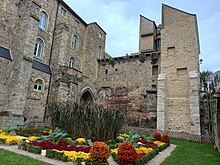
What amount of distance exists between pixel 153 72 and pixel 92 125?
12033 millimetres

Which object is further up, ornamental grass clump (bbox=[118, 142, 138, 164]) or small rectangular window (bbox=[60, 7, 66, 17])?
small rectangular window (bbox=[60, 7, 66, 17])

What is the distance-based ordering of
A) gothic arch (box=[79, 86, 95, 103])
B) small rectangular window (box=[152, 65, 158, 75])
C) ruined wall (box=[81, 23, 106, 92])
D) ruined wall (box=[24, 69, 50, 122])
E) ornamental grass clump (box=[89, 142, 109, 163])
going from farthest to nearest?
ruined wall (box=[81, 23, 106, 92]), gothic arch (box=[79, 86, 95, 103]), small rectangular window (box=[152, 65, 158, 75]), ruined wall (box=[24, 69, 50, 122]), ornamental grass clump (box=[89, 142, 109, 163])

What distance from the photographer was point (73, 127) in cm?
1061

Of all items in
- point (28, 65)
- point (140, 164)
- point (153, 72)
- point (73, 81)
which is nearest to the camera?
point (140, 164)

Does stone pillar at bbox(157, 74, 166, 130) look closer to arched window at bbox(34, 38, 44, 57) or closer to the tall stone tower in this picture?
the tall stone tower

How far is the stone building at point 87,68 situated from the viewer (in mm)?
12953


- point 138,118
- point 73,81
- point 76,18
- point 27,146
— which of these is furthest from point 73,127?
point 76,18

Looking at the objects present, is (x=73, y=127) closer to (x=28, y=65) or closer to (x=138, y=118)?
(x=28, y=65)

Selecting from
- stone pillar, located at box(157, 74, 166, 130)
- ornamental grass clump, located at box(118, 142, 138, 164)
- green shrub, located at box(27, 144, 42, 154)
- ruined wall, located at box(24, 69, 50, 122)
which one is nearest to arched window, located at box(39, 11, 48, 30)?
ruined wall, located at box(24, 69, 50, 122)

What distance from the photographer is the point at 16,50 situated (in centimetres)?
1302

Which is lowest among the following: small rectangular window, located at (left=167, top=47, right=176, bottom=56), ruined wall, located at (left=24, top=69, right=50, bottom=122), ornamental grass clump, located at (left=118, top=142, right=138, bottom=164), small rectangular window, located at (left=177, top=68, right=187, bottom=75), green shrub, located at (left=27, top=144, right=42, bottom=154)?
green shrub, located at (left=27, top=144, right=42, bottom=154)

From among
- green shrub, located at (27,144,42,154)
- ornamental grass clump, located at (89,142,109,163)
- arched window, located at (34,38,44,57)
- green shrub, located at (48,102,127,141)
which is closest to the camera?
ornamental grass clump, located at (89,142,109,163)

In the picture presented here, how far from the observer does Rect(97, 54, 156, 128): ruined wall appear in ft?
57.9

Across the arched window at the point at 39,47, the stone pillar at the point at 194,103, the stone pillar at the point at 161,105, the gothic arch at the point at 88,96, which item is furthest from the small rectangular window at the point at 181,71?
the arched window at the point at 39,47
